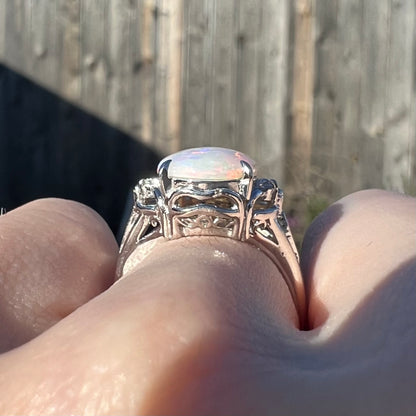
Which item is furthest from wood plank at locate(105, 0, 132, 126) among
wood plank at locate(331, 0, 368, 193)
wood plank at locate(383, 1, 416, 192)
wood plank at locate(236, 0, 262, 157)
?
wood plank at locate(383, 1, 416, 192)

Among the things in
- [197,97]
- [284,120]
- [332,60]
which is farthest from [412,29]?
[197,97]

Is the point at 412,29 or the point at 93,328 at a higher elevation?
the point at 93,328

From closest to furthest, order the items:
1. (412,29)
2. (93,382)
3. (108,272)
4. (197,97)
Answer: (93,382) → (108,272) → (412,29) → (197,97)

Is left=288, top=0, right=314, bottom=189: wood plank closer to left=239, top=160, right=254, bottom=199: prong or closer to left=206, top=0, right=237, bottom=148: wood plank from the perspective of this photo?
left=206, top=0, right=237, bottom=148: wood plank

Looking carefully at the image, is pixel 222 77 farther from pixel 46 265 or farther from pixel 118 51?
pixel 46 265

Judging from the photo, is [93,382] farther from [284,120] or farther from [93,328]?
[284,120]

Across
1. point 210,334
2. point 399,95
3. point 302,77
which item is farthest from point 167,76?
point 210,334

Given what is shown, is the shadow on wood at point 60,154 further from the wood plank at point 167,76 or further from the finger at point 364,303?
the finger at point 364,303

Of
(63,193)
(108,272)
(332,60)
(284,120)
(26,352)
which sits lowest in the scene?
(63,193)
